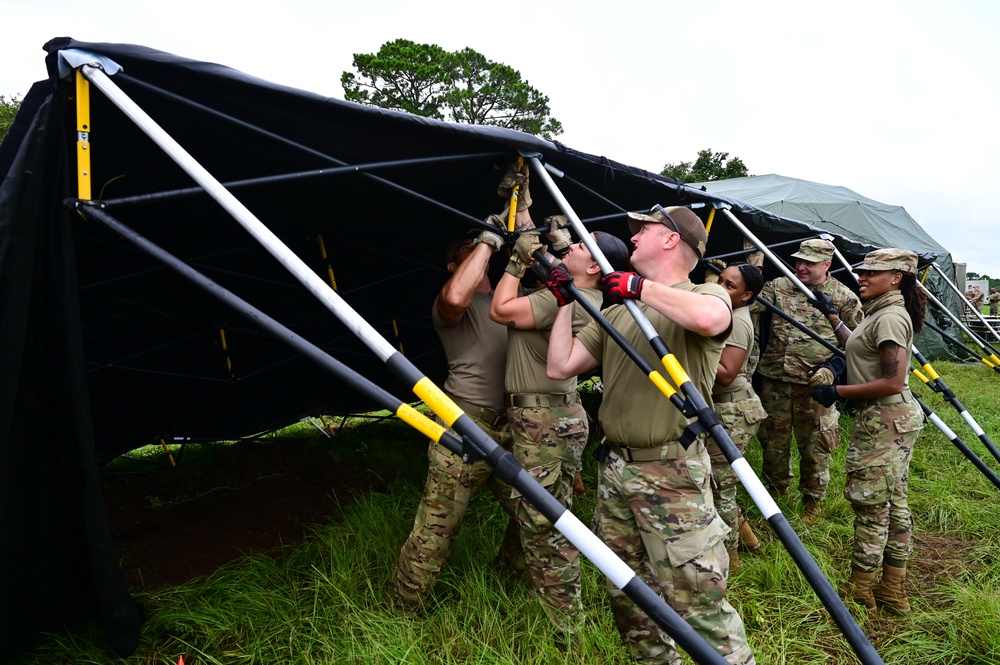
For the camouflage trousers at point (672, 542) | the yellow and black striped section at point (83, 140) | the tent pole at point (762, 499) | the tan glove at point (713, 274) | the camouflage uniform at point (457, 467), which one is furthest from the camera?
the tan glove at point (713, 274)

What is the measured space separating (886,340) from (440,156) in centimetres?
267

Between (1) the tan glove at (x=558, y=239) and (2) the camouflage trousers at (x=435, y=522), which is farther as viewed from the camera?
(1) the tan glove at (x=558, y=239)

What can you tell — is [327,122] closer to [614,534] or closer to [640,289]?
[640,289]

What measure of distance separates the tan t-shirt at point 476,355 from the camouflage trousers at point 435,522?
1.22ft

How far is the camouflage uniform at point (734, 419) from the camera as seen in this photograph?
374 cm

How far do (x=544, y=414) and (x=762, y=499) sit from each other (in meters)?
1.13

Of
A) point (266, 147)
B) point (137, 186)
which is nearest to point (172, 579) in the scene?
point (137, 186)

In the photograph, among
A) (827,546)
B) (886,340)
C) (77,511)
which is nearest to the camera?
(77,511)

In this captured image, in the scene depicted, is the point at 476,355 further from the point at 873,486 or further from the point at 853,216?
the point at 853,216

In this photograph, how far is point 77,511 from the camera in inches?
89.4

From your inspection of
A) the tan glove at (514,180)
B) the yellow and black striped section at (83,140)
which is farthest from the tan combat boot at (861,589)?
the yellow and black striped section at (83,140)

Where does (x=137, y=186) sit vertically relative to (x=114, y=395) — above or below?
above

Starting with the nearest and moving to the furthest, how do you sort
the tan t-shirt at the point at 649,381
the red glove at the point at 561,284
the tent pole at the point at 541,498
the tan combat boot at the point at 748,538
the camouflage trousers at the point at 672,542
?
the tent pole at the point at 541,498
the camouflage trousers at the point at 672,542
the tan t-shirt at the point at 649,381
the red glove at the point at 561,284
the tan combat boot at the point at 748,538

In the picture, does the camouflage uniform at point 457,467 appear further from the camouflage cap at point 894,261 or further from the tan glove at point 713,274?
the camouflage cap at point 894,261
